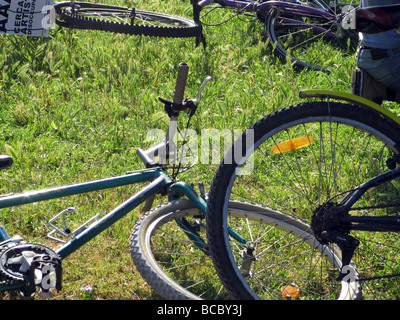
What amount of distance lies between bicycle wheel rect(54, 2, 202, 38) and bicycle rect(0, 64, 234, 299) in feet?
9.56

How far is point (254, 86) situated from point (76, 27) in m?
2.12

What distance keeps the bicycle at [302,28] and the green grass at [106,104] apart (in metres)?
0.17

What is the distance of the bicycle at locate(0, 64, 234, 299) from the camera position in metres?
3.18

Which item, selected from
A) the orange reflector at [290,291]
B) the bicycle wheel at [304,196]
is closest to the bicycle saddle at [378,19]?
the bicycle wheel at [304,196]

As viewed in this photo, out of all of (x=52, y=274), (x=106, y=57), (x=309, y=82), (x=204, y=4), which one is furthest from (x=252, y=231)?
(x=204, y=4)

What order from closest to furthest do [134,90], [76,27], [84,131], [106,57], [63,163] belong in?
[63,163] → [84,131] → [134,90] → [106,57] → [76,27]

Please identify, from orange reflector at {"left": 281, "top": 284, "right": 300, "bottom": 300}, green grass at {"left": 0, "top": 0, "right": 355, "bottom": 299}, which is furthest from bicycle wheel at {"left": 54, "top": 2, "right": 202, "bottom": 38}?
orange reflector at {"left": 281, "top": 284, "right": 300, "bottom": 300}

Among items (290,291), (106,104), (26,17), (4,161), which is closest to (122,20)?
(26,17)

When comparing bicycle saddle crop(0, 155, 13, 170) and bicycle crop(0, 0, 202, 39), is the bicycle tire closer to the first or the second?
bicycle saddle crop(0, 155, 13, 170)

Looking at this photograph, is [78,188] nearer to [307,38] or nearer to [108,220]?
[108,220]

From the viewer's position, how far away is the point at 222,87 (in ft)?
19.4

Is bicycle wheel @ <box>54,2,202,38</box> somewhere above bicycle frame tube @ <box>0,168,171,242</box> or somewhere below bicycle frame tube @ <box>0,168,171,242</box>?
above

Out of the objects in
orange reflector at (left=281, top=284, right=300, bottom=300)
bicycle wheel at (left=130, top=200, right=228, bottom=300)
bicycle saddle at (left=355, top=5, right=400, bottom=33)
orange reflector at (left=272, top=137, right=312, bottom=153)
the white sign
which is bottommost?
orange reflector at (left=281, top=284, right=300, bottom=300)
